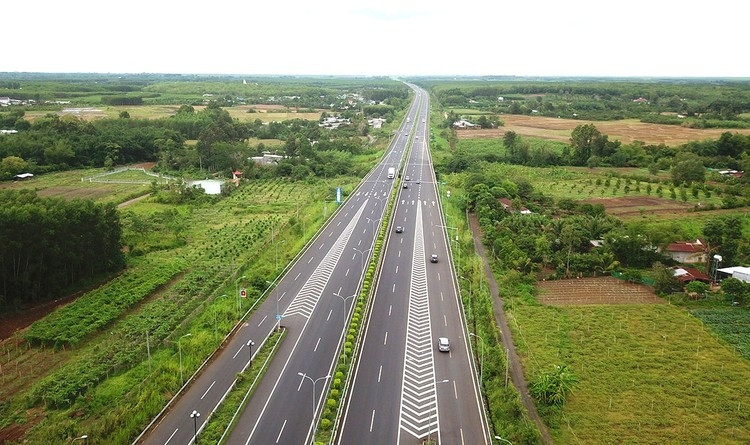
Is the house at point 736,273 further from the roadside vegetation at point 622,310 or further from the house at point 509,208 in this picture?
the house at point 509,208

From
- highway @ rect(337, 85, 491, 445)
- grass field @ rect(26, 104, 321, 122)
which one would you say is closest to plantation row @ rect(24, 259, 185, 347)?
highway @ rect(337, 85, 491, 445)

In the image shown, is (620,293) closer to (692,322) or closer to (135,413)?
(692,322)

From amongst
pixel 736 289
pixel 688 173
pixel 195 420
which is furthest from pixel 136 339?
pixel 688 173

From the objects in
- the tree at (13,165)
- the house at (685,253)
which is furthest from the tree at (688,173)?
the tree at (13,165)

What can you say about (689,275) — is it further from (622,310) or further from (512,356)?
(512,356)

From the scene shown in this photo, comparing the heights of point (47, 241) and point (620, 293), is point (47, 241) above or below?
above

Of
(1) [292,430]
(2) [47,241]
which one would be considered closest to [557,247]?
(1) [292,430]
